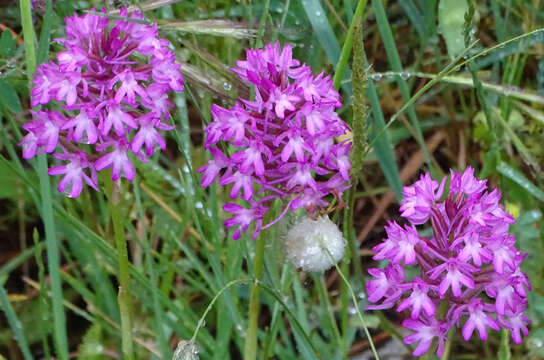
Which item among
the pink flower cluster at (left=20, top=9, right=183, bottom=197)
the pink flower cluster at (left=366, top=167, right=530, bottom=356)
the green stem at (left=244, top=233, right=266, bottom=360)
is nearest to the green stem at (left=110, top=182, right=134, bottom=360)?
the pink flower cluster at (left=20, top=9, right=183, bottom=197)

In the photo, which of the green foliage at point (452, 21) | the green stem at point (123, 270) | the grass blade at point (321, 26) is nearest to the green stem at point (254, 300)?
the green stem at point (123, 270)

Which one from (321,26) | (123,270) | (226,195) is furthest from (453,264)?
(226,195)

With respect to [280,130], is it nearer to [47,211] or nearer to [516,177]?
[47,211]

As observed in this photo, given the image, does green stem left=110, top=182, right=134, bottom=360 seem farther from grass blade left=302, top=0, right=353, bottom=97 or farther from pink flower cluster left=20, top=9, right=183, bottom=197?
grass blade left=302, top=0, right=353, bottom=97

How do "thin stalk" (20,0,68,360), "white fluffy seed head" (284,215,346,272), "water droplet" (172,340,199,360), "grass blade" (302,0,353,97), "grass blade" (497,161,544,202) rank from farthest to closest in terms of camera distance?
"grass blade" (497,161,544,202)
"grass blade" (302,0,353,97)
"white fluffy seed head" (284,215,346,272)
"thin stalk" (20,0,68,360)
"water droplet" (172,340,199,360)

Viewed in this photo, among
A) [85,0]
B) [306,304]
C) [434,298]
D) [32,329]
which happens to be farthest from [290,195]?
[85,0]

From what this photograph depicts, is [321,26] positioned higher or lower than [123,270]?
higher

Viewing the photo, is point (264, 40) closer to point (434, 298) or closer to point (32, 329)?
point (434, 298)

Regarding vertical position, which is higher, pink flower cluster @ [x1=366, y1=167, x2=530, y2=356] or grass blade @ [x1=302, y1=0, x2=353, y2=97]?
grass blade @ [x1=302, y1=0, x2=353, y2=97]
